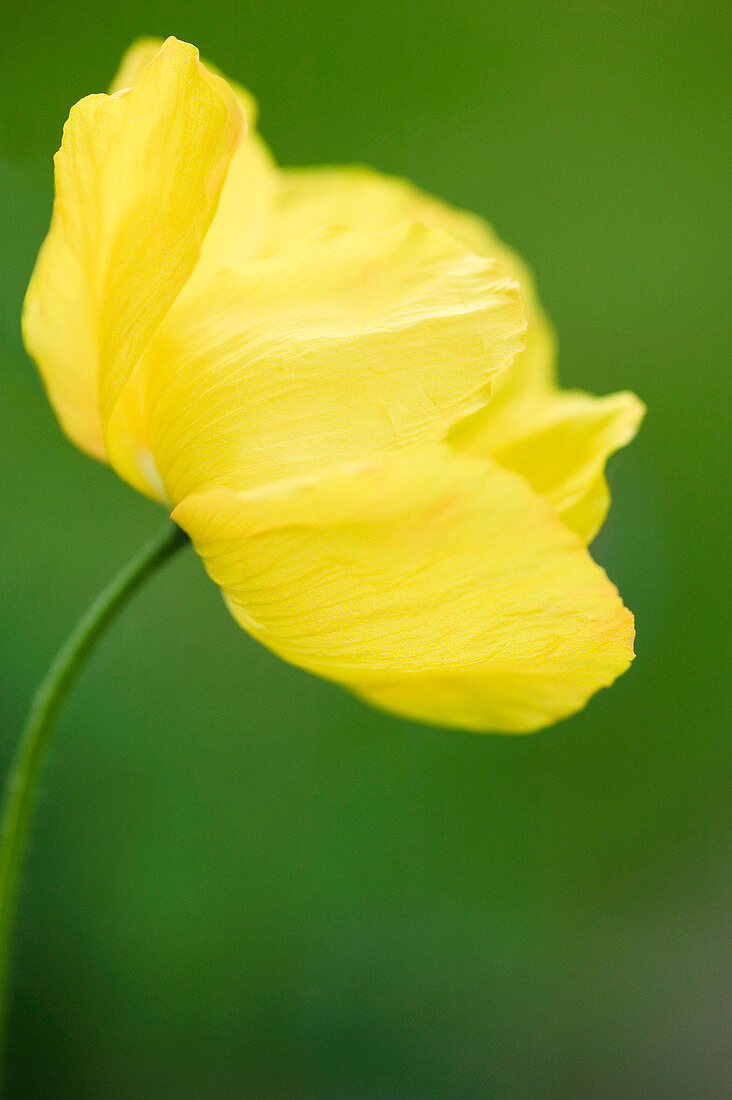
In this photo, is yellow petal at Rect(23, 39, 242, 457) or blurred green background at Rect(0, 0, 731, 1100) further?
blurred green background at Rect(0, 0, 731, 1100)

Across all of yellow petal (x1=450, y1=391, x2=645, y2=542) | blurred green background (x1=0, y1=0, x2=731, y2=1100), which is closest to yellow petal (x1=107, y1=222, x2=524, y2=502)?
yellow petal (x1=450, y1=391, x2=645, y2=542)

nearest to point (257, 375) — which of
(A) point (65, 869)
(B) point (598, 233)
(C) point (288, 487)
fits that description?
(C) point (288, 487)

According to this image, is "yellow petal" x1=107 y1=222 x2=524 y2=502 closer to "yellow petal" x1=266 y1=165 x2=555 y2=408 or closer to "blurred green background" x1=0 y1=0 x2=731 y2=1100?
"yellow petal" x1=266 y1=165 x2=555 y2=408

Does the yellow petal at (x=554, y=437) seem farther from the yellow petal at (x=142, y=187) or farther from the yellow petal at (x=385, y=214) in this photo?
the yellow petal at (x=142, y=187)

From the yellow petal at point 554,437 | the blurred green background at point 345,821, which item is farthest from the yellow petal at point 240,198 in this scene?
the blurred green background at point 345,821

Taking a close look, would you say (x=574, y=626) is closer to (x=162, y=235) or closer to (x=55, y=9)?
(x=162, y=235)

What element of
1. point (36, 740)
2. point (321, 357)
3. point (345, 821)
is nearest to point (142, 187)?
point (321, 357)
